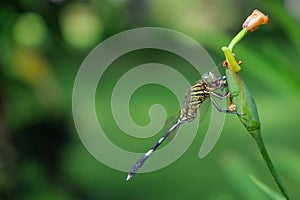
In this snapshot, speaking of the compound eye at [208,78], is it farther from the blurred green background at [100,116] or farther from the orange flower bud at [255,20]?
the blurred green background at [100,116]

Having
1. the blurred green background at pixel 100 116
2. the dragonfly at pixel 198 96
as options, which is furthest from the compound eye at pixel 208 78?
the blurred green background at pixel 100 116

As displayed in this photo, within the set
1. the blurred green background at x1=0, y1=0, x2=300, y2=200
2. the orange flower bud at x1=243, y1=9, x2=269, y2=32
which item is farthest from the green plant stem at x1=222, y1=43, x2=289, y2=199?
the blurred green background at x1=0, y1=0, x2=300, y2=200

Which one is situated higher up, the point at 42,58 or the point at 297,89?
the point at 42,58

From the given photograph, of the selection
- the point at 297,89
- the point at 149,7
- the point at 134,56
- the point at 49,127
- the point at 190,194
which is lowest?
the point at 190,194

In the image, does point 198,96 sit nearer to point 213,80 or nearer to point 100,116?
point 213,80

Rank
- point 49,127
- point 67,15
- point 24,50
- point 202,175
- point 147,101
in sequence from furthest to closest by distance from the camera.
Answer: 1. point 147,101
2. point 202,175
3. point 49,127
4. point 24,50
5. point 67,15

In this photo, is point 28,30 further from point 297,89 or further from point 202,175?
point 202,175

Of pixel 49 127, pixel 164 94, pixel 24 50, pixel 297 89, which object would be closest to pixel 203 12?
pixel 164 94
